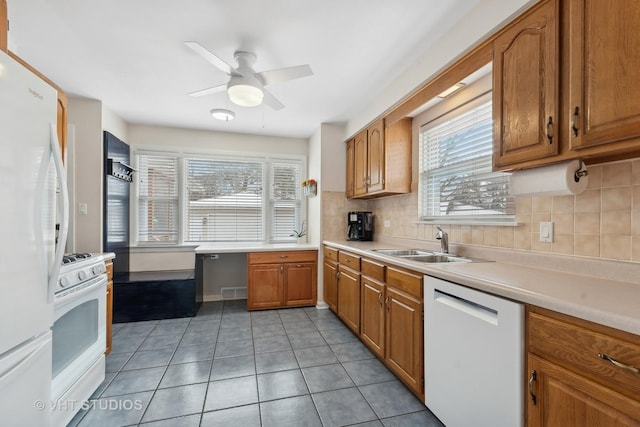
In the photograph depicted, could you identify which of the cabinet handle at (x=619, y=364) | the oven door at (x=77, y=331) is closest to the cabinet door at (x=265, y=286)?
the oven door at (x=77, y=331)

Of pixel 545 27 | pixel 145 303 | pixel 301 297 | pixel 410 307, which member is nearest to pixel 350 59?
pixel 545 27

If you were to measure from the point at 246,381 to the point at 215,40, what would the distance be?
8.05 feet

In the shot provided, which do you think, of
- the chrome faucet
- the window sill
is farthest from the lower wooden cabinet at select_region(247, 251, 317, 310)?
the chrome faucet

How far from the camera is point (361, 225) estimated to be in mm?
3539

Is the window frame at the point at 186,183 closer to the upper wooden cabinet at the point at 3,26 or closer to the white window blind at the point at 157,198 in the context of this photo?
the white window blind at the point at 157,198

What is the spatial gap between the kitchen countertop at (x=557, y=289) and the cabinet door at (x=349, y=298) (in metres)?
1.06

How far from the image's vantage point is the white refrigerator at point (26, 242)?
1012 mm

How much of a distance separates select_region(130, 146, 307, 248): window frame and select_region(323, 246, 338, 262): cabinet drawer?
0.99m

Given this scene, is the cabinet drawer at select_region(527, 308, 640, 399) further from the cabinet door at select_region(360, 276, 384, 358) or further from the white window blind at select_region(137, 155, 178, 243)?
the white window blind at select_region(137, 155, 178, 243)

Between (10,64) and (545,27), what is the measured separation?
86.7 inches

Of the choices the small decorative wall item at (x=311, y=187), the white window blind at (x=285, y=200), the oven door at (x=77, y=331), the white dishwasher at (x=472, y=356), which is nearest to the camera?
the white dishwasher at (x=472, y=356)

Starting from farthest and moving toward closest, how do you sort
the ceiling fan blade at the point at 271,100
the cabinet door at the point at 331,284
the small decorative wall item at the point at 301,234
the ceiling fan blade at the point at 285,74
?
the small decorative wall item at the point at 301,234 → the cabinet door at the point at 331,284 → the ceiling fan blade at the point at 271,100 → the ceiling fan blade at the point at 285,74

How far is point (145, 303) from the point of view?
327 centimetres

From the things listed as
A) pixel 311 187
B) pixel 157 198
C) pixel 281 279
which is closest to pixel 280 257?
pixel 281 279
